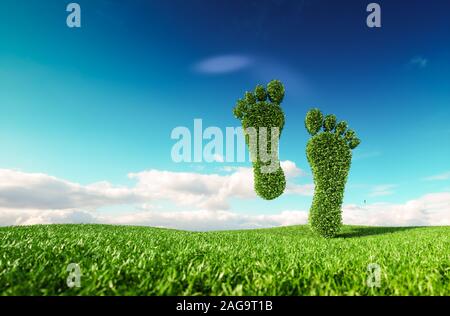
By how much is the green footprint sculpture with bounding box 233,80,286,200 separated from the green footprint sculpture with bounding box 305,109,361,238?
87.0 inches

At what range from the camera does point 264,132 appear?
21.6 m

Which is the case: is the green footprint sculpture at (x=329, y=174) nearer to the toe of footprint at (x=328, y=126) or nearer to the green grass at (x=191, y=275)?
the toe of footprint at (x=328, y=126)

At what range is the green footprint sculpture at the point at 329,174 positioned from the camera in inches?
798

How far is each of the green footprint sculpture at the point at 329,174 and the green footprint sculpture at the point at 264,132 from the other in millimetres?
2209

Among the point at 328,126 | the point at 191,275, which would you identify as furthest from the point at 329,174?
the point at 191,275

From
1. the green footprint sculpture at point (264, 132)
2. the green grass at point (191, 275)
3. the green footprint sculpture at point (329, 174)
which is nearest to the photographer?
the green grass at point (191, 275)

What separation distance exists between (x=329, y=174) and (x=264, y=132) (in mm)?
4741

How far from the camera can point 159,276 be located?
496cm

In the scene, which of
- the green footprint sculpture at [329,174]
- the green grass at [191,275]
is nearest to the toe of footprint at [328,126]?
the green footprint sculpture at [329,174]

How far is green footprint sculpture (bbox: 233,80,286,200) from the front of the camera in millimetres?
21328

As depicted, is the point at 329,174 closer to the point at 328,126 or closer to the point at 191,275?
the point at 328,126

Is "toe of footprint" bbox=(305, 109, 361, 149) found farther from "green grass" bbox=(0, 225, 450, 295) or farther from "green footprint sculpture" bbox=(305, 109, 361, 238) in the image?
"green grass" bbox=(0, 225, 450, 295)
